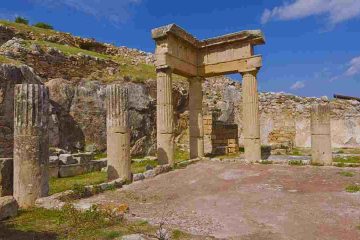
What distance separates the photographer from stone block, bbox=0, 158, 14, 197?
842cm

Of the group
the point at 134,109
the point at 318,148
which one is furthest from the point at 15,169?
the point at 134,109

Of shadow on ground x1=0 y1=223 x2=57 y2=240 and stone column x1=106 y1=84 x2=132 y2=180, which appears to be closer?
shadow on ground x1=0 y1=223 x2=57 y2=240

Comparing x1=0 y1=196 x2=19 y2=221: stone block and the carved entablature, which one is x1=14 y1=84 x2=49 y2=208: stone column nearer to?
x1=0 y1=196 x2=19 y2=221: stone block

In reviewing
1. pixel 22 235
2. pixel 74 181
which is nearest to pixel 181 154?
pixel 74 181

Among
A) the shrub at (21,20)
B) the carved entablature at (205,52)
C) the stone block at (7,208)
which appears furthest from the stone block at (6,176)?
the shrub at (21,20)

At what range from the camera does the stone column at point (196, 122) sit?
54.7 ft

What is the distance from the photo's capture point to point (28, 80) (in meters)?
16.5

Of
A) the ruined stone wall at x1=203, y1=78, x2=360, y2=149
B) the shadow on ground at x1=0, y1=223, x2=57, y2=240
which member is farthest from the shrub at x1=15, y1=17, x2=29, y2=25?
the shadow on ground at x1=0, y1=223, x2=57, y2=240

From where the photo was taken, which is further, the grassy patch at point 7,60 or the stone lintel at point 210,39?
the grassy patch at point 7,60

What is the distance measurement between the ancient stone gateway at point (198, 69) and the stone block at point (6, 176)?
254 inches

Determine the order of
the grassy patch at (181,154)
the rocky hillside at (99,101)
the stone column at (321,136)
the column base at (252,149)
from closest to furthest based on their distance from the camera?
the stone column at (321,136), the column base at (252,149), the rocky hillside at (99,101), the grassy patch at (181,154)

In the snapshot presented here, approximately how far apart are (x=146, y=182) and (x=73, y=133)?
27.1ft

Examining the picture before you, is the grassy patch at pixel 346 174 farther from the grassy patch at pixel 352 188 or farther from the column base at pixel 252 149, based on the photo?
the column base at pixel 252 149

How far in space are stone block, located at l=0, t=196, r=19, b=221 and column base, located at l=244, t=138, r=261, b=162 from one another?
33.1 feet
